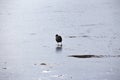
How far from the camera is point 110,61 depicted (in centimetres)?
1791

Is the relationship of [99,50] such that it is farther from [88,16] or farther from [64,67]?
[88,16]

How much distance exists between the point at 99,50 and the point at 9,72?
494cm

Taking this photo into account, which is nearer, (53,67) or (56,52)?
(53,67)

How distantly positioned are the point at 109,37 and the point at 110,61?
18.6 feet

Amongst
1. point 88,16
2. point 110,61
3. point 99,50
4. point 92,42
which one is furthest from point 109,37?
point 88,16

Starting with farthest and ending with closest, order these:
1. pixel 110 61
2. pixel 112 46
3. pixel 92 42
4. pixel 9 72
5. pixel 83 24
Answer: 1. pixel 83 24
2. pixel 92 42
3. pixel 112 46
4. pixel 110 61
5. pixel 9 72

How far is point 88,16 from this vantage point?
34031 mm

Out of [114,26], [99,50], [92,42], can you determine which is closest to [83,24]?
[114,26]

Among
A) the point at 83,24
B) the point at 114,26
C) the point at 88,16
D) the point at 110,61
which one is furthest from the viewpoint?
the point at 88,16

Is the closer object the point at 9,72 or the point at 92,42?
the point at 9,72

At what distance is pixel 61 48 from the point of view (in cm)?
2128

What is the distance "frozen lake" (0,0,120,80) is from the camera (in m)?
16.3

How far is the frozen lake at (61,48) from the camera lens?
16.3m

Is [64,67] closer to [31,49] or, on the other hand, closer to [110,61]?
[110,61]
